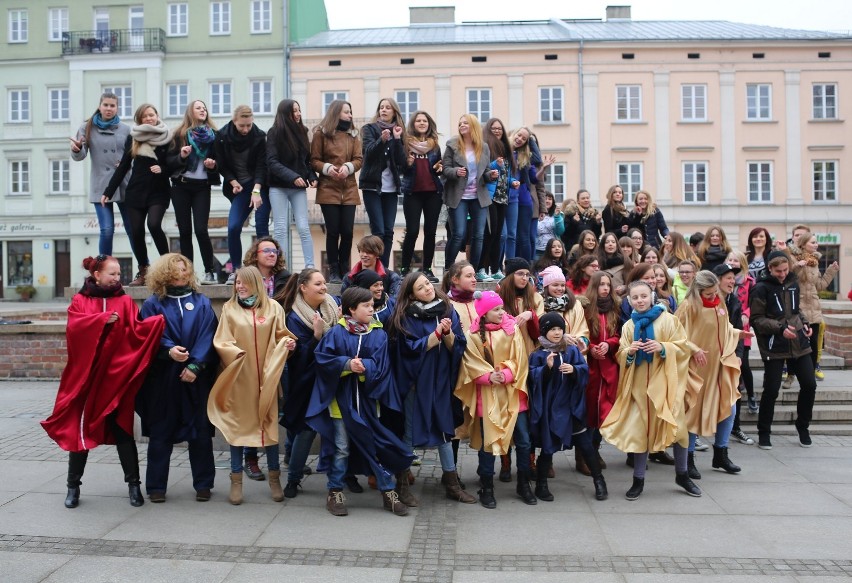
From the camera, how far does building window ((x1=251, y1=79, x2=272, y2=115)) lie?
36406 millimetres

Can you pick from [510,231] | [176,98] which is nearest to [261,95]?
[176,98]

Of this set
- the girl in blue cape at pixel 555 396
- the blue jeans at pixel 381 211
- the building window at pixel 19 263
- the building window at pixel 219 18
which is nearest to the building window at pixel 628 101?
the building window at pixel 219 18

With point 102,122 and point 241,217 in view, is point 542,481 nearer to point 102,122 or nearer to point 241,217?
point 241,217

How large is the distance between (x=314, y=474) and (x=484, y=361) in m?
2.12

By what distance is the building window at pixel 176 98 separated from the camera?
36.8m

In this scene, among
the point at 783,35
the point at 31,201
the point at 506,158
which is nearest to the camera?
the point at 506,158

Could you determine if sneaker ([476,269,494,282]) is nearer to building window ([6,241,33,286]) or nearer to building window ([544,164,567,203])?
building window ([544,164,567,203])

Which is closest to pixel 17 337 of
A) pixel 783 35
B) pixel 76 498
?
pixel 76 498

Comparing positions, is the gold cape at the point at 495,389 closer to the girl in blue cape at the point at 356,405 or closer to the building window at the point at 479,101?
the girl in blue cape at the point at 356,405

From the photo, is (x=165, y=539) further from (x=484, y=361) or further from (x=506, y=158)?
(x=506, y=158)

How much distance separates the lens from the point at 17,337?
12.8 metres

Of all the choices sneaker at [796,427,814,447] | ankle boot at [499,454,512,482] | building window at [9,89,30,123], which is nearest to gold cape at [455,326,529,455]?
ankle boot at [499,454,512,482]

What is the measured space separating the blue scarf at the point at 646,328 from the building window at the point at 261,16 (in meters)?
33.5

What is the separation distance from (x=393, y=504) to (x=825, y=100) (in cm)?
3545
